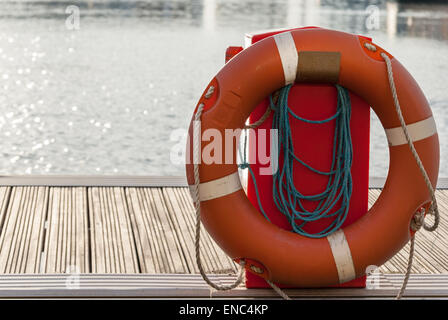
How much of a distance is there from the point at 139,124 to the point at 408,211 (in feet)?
11.5


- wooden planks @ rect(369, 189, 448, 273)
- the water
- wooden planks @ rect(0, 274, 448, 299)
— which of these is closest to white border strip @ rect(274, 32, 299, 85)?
wooden planks @ rect(0, 274, 448, 299)

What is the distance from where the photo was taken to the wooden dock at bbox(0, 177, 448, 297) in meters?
2.18

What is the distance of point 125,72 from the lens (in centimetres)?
750

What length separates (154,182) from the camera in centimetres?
304

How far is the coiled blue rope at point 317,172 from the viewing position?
1.94 meters

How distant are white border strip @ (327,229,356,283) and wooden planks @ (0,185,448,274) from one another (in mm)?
326

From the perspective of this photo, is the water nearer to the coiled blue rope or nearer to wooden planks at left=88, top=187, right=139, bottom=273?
wooden planks at left=88, top=187, right=139, bottom=273

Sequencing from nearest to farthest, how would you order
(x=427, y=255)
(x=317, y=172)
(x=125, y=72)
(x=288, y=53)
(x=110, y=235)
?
(x=288, y=53) < (x=317, y=172) < (x=427, y=255) < (x=110, y=235) < (x=125, y=72)

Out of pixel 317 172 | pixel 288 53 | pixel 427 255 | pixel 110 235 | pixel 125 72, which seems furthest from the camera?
pixel 125 72

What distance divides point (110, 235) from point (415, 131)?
1.02 meters

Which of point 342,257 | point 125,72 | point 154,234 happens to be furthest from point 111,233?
point 125,72

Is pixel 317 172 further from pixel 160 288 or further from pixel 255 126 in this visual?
pixel 160 288

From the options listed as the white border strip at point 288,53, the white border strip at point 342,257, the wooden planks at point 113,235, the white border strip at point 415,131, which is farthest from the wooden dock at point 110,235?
the white border strip at point 288,53

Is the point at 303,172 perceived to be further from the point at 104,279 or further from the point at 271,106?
the point at 104,279
